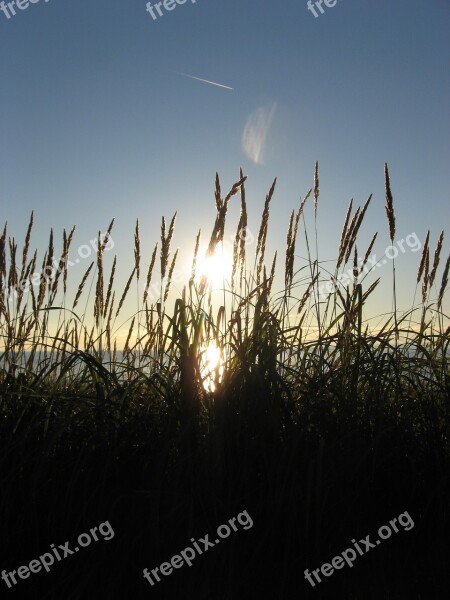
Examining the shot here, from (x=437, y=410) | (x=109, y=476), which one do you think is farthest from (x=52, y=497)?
(x=437, y=410)

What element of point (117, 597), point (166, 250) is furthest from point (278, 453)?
point (166, 250)

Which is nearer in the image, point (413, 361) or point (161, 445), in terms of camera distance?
point (161, 445)

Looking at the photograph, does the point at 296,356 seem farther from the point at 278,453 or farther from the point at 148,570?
the point at 148,570

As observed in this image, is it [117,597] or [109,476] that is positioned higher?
[109,476]

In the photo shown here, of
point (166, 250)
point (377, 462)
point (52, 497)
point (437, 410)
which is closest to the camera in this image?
point (52, 497)

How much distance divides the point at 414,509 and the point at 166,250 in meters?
1.69

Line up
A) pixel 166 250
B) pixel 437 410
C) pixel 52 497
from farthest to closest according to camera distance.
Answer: pixel 166 250, pixel 437 410, pixel 52 497

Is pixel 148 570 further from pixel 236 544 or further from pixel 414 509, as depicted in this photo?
pixel 414 509

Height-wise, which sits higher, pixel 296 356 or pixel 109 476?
pixel 296 356

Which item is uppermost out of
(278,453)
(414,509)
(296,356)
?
(296,356)

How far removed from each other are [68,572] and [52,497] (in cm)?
21

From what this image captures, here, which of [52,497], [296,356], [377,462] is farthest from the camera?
[296,356]

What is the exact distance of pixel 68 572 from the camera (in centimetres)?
151

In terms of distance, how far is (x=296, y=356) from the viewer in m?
2.26
